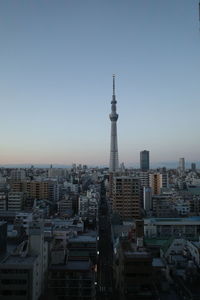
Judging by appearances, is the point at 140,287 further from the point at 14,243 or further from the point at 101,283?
the point at 14,243

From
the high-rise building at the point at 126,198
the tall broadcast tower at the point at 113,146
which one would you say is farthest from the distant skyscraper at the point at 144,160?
the high-rise building at the point at 126,198

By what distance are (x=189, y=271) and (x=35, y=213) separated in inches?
294

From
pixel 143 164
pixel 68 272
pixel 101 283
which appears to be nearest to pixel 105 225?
pixel 101 283

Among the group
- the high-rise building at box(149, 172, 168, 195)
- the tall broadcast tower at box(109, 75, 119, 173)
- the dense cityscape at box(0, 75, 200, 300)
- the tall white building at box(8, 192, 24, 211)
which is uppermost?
the tall broadcast tower at box(109, 75, 119, 173)

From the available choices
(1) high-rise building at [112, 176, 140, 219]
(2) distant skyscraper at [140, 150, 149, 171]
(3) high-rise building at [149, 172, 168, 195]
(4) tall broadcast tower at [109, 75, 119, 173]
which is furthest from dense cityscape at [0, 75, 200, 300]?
(2) distant skyscraper at [140, 150, 149, 171]

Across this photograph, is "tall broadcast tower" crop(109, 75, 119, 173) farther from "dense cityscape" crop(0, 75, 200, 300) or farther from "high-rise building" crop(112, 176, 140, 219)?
"high-rise building" crop(112, 176, 140, 219)

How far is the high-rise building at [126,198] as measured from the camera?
51.9ft

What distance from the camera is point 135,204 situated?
52.2ft

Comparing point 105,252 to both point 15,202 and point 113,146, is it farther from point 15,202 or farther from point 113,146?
point 113,146

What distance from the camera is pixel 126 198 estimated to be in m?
16.0

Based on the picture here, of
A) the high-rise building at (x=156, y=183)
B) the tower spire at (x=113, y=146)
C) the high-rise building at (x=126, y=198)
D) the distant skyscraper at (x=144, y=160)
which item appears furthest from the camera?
the distant skyscraper at (x=144, y=160)

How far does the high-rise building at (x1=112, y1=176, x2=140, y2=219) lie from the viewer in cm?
1581

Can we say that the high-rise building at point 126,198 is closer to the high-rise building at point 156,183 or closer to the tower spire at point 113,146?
the high-rise building at point 156,183

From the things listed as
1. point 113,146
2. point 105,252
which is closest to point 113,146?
point 113,146
